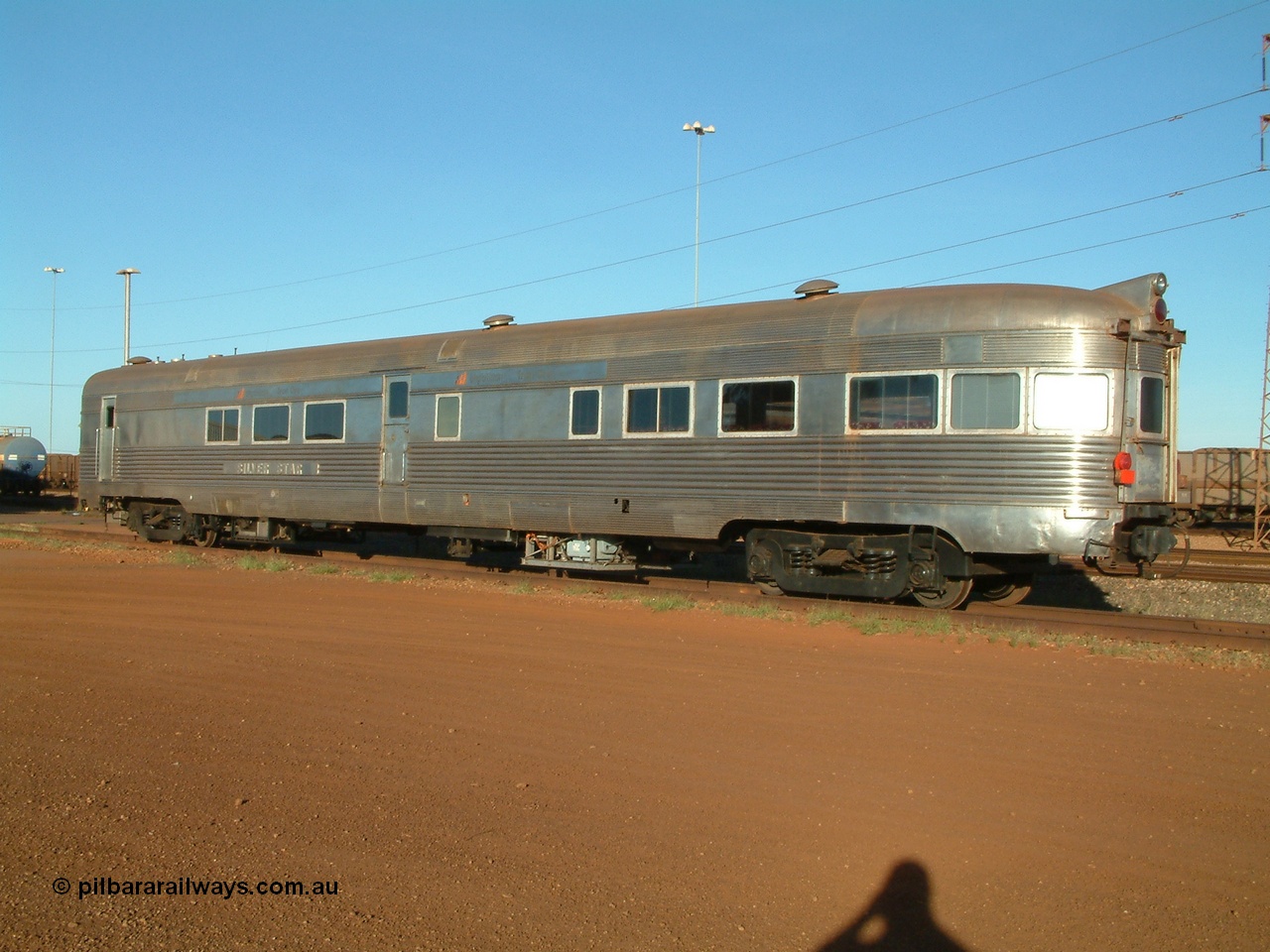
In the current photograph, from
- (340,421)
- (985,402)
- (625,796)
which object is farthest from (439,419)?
(625,796)

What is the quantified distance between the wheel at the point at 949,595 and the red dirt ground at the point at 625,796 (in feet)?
7.55

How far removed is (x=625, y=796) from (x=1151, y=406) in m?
8.36

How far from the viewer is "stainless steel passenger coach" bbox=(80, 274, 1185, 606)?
1105 cm

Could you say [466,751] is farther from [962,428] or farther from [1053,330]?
[1053,330]

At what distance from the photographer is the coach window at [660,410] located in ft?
43.6

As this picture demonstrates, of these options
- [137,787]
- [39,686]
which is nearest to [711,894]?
[137,787]

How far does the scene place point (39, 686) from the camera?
7.68 m

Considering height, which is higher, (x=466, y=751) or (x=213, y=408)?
(x=213, y=408)

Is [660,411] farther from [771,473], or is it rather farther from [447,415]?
[447,415]

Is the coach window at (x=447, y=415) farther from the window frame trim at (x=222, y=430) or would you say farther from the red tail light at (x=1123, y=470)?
the red tail light at (x=1123, y=470)

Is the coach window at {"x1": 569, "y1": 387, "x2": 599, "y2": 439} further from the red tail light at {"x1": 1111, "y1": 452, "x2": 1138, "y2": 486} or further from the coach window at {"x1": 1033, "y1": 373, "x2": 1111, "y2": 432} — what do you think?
the red tail light at {"x1": 1111, "y1": 452, "x2": 1138, "y2": 486}

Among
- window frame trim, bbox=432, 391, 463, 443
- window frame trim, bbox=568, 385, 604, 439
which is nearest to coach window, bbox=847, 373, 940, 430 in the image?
window frame trim, bbox=568, 385, 604, 439

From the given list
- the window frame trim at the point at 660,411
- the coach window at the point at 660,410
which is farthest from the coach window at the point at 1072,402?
the coach window at the point at 660,410

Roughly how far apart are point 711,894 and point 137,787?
2998 millimetres
